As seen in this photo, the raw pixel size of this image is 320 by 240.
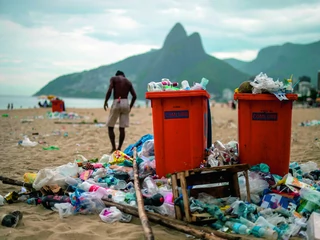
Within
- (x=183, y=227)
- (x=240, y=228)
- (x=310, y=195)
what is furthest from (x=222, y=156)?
(x=183, y=227)

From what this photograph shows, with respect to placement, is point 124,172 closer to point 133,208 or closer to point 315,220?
point 133,208

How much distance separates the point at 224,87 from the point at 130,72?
221 ft

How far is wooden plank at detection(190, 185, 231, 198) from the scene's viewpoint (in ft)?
11.7

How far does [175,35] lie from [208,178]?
18519 centimetres

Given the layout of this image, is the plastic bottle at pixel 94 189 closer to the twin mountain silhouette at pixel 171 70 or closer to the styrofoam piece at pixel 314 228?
the styrofoam piece at pixel 314 228

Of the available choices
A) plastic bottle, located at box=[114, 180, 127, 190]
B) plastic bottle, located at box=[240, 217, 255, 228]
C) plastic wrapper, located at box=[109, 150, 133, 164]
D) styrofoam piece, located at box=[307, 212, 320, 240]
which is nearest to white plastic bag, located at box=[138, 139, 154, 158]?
plastic wrapper, located at box=[109, 150, 133, 164]

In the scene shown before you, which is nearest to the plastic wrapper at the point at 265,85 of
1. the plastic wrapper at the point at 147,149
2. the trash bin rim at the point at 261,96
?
the trash bin rim at the point at 261,96

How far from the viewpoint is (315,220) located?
2707mm

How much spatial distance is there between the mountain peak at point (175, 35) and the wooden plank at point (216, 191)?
18010 cm

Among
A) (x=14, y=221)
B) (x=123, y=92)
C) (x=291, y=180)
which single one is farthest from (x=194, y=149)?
(x=123, y=92)

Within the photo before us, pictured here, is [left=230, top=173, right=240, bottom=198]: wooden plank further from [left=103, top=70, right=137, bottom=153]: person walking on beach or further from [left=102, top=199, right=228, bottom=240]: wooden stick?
[left=103, top=70, right=137, bottom=153]: person walking on beach

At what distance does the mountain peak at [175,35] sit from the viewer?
180 meters

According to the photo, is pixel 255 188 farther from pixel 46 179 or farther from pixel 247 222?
pixel 46 179

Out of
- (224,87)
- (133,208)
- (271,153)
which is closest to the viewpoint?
(133,208)
